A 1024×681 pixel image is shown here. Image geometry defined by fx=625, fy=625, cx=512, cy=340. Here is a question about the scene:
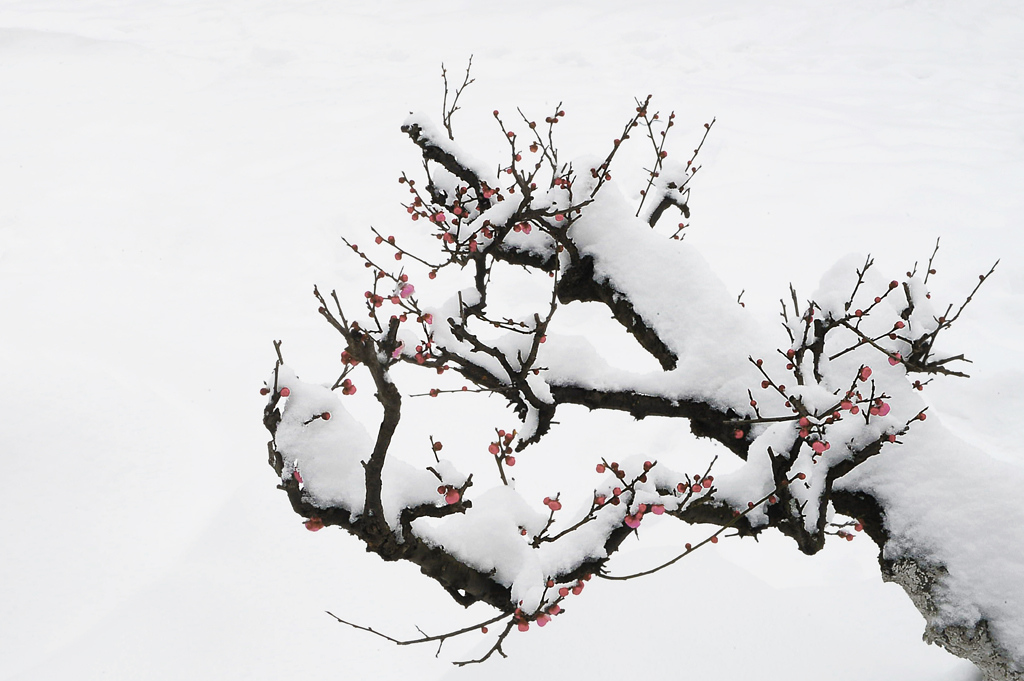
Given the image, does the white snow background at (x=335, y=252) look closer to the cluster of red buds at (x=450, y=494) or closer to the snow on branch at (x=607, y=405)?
the snow on branch at (x=607, y=405)

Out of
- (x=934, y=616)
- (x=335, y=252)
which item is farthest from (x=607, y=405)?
(x=335, y=252)

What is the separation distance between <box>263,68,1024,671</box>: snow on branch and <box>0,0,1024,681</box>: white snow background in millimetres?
2003

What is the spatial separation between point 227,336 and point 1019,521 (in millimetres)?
6252

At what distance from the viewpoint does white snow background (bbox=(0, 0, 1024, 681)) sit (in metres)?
3.81

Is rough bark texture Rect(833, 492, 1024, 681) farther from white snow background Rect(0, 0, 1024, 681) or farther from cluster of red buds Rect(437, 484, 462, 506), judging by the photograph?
white snow background Rect(0, 0, 1024, 681)

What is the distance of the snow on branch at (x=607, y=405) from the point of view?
175 cm

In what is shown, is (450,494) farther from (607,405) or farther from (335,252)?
(335,252)

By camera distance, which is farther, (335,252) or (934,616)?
(335,252)

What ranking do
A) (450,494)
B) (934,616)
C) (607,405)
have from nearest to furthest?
(450,494) → (934,616) → (607,405)

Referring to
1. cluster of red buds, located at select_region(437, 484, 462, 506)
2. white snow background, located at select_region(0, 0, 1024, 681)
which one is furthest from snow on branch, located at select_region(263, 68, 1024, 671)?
white snow background, located at select_region(0, 0, 1024, 681)

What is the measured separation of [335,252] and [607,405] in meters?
5.93

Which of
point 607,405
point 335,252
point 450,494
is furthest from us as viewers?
point 335,252

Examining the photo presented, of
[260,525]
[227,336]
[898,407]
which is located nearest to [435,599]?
[260,525]

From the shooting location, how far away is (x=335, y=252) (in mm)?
7770
